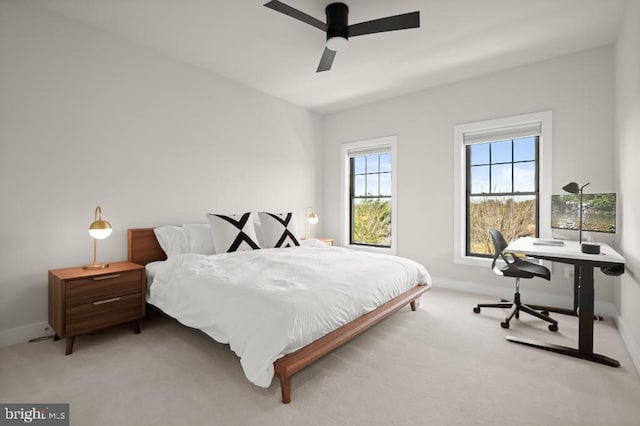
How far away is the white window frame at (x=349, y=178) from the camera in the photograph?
15.6ft

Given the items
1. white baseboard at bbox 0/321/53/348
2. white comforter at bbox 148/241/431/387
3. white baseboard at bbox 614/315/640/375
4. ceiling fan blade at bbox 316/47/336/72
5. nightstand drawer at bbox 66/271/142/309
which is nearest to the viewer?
white comforter at bbox 148/241/431/387

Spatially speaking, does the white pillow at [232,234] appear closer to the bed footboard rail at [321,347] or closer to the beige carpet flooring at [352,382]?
the beige carpet flooring at [352,382]

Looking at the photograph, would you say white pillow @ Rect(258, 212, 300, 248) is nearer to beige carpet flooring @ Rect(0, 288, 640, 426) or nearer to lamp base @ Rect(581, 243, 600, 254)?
beige carpet flooring @ Rect(0, 288, 640, 426)

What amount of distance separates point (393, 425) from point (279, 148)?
160 inches

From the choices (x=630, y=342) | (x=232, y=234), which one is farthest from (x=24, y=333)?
(x=630, y=342)

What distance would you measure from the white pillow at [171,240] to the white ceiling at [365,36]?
2011 millimetres

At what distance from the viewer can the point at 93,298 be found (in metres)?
2.51

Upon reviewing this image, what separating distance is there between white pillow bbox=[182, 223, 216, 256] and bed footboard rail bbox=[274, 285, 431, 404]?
74.8 inches

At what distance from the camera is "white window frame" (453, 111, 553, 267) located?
11.6 ft

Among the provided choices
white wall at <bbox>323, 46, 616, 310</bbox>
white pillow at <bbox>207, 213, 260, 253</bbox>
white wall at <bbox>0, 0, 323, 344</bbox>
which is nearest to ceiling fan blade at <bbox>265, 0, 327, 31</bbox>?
white wall at <bbox>0, 0, 323, 344</bbox>

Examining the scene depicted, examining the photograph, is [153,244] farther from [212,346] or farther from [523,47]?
[523,47]

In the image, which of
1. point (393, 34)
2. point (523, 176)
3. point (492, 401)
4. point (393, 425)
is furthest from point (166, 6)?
point (523, 176)

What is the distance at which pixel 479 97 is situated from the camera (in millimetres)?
3996

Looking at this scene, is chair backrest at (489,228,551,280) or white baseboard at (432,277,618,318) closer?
chair backrest at (489,228,551,280)
